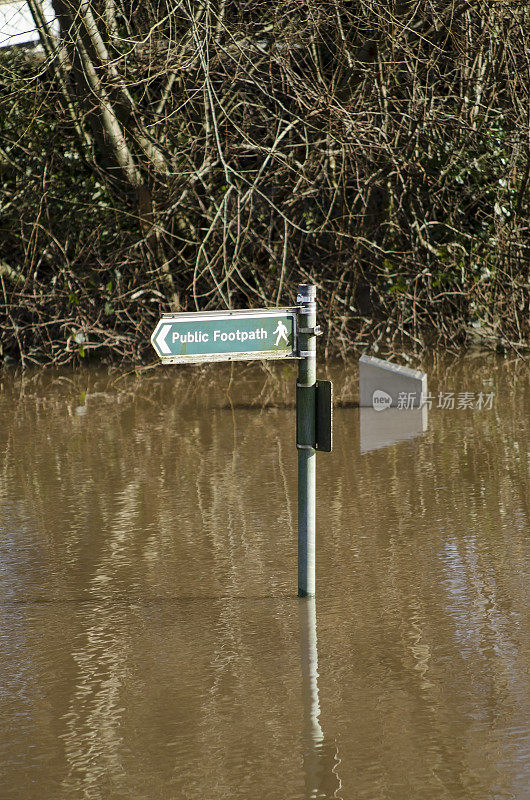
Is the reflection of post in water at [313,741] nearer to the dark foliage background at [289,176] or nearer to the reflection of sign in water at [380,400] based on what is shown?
the reflection of sign in water at [380,400]

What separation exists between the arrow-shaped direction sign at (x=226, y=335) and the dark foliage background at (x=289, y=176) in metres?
5.80

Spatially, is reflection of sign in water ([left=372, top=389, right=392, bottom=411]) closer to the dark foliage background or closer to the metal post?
the dark foliage background

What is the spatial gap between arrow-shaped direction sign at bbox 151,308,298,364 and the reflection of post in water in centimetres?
110

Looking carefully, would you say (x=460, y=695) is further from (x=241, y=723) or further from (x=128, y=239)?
(x=128, y=239)

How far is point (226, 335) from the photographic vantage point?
3.88m

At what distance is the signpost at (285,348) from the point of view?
3.83 m

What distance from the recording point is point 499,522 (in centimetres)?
518

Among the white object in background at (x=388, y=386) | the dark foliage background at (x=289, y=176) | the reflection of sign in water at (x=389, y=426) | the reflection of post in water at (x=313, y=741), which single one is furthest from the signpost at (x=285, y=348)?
the dark foliage background at (x=289, y=176)

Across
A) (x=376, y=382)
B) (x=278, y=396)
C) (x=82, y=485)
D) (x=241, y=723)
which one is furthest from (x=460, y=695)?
(x=278, y=396)

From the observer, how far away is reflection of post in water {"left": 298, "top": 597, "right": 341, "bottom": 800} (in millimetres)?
2881

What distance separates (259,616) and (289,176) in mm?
6957

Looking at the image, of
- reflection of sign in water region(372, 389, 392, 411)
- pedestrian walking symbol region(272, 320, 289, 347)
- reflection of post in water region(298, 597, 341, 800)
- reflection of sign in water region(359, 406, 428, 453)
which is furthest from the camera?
reflection of sign in water region(372, 389, 392, 411)

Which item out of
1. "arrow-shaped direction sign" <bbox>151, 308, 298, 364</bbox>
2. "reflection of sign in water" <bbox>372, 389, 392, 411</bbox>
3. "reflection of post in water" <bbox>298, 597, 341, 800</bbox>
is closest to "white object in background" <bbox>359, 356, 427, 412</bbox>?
"reflection of sign in water" <bbox>372, 389, 392, 411</bbox>

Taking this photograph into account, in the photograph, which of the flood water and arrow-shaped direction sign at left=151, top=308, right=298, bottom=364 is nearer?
the flood water
